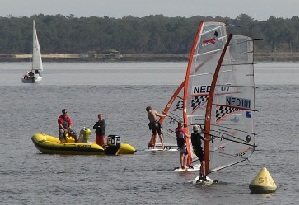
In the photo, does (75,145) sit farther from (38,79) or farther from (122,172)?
(38,79)

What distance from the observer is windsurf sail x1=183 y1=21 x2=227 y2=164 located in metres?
41.5

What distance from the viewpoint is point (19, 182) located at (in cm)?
4012

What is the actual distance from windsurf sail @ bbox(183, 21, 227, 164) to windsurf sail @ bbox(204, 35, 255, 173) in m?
2.46

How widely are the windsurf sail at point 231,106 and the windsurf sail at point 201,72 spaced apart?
8.08 ft

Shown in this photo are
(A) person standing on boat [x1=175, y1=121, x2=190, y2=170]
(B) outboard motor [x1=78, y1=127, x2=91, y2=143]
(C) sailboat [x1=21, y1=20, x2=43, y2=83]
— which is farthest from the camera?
(C) sailboat [x1=21, y1=20, x2=43, y2=83]

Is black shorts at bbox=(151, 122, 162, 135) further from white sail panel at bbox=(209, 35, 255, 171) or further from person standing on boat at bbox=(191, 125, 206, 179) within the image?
person standing on boat at bbox=(191, 125, 206, 179)

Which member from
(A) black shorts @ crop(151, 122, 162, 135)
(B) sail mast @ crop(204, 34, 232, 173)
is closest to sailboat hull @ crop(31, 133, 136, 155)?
(A) black shorts @ crop(151, 122, 162, 135)

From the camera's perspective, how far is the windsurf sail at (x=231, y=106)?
3834cm

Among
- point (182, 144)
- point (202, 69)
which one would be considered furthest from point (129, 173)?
point (202, 69)

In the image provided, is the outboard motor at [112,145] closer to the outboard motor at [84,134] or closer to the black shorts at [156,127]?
the outboard motor at [84,134]

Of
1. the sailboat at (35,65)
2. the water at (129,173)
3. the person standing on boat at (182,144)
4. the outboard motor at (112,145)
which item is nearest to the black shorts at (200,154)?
the water at (129,173)

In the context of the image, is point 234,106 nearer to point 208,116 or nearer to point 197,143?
point 208,116

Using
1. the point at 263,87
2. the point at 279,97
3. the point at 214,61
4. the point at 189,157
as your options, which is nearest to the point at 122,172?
the point at 189,157

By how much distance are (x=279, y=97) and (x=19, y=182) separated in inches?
2894
